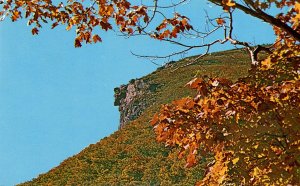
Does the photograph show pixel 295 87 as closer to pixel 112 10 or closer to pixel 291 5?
pixel 291 5

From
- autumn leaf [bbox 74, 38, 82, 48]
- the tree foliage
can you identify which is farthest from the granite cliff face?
the tree foliage

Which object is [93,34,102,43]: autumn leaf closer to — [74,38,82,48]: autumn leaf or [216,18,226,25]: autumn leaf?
[74,38,82,48]: autumn leaf

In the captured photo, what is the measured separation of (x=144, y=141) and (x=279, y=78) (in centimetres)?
2116

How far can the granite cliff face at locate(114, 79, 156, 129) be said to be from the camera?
4925cm

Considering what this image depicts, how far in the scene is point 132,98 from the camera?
5244cm

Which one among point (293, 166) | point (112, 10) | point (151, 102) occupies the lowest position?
point (293, 166)

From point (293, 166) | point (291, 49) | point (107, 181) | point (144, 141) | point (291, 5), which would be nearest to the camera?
point (293, 166)

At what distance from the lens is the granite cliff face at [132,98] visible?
162 feet

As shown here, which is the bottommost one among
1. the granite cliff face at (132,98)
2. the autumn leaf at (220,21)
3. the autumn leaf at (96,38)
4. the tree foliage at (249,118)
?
the tree foliage at (249,118)

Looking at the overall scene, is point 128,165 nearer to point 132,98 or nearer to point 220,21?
point 220,21

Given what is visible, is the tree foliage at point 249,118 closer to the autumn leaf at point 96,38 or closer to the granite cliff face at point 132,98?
the autumn leaf at point 96,38

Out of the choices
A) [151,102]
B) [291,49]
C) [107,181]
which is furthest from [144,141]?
[291,49]

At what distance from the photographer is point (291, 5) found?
10367 millimetres

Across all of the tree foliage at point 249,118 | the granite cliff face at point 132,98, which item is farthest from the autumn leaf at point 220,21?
the granite cliff face at point 132,98
